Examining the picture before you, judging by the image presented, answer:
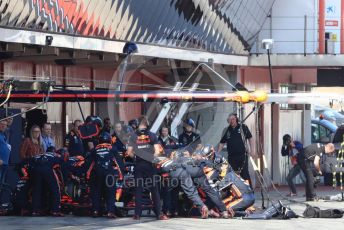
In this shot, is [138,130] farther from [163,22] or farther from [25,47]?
[163,22]

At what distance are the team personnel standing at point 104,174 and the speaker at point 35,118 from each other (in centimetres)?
534

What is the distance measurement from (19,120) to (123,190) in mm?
4536

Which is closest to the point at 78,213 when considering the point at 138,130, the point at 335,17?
the point at 138,130

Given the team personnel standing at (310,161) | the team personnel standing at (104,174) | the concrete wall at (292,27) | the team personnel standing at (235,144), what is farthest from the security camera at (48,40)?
the concrete wall at (292,27)

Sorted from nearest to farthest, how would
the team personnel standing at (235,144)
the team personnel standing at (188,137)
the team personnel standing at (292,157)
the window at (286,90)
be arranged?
1. the team personnel standing at (188,137)
2. the team personnel standing at (235,144)
3. the team personnel standing at (292,157)
4. the window at (286,90)

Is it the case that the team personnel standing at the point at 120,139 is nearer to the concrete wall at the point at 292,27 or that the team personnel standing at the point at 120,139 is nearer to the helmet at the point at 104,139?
the helmet at the point at 104,139

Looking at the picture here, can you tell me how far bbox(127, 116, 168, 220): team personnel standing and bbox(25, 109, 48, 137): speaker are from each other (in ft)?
18.5

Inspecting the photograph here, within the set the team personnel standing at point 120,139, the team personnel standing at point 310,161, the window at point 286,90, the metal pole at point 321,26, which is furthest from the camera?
the window at point 286,90

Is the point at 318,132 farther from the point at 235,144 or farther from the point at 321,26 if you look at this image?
the point at 235,144

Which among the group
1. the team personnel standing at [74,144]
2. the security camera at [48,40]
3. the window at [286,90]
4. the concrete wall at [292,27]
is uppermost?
the concrete wall at [292,27]

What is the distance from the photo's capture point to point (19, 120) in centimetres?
2289

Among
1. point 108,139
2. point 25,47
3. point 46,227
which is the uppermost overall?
point 25,47

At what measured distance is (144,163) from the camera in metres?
18.5

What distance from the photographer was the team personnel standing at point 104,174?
18.6 meters
